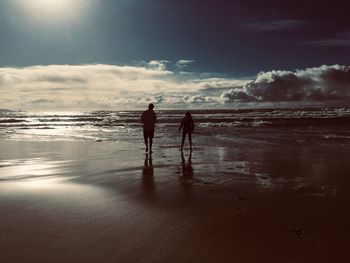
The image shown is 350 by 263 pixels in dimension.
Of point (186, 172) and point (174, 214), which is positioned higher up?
point (174, 214)

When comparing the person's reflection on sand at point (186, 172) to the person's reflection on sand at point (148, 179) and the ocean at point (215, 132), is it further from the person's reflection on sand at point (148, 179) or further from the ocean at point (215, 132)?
the ocean at point (215, 132)

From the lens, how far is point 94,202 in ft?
21.1

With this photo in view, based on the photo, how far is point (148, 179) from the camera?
8945 mm

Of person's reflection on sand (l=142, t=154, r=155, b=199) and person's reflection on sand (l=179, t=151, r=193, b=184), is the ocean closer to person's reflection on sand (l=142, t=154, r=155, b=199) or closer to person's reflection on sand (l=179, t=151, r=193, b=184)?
person's reflection on sand (l=179, t=151, r=193, b=184)

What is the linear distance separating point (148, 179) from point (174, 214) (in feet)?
10.6

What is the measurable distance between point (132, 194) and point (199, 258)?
3.31 meters

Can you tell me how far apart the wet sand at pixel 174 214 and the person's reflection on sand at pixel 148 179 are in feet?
0.07

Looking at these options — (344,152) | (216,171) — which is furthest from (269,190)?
(344,152)

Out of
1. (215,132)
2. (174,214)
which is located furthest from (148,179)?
(215,132)

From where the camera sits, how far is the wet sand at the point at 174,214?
13.9 ft

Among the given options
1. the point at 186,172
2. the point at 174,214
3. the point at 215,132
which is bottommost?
the point at 215,132

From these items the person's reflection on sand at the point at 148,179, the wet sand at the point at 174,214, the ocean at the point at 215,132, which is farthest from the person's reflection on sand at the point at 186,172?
the ocean at the point at 215,132

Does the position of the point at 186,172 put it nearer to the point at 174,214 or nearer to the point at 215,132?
the point at 174,214

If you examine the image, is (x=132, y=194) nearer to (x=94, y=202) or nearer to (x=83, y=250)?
(x=94, y=202)
